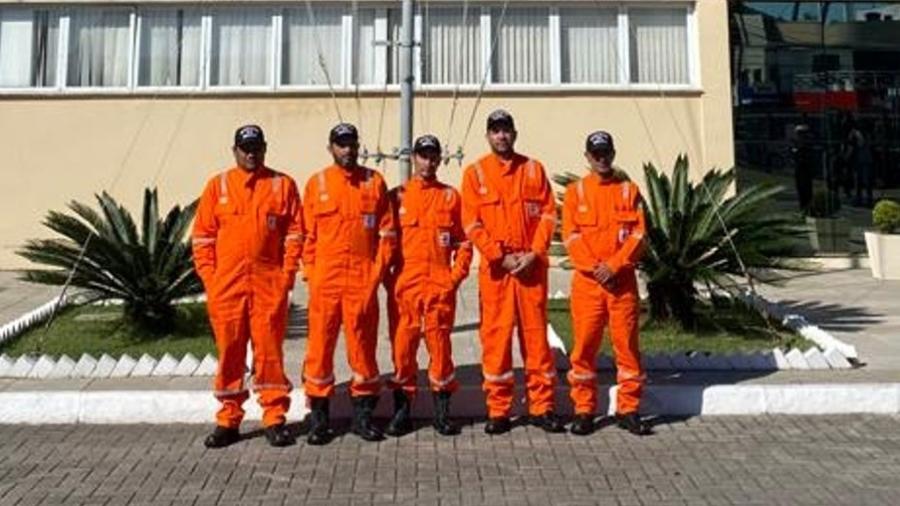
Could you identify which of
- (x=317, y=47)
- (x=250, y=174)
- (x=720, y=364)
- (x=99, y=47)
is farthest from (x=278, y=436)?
(x=99, y=47)

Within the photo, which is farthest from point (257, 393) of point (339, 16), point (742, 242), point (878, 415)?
point (339, 16)

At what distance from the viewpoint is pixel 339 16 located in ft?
50.9

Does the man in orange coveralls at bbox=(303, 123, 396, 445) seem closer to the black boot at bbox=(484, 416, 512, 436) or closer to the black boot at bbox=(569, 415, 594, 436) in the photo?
the black boot at bbox=(484, 416, 512, 436)

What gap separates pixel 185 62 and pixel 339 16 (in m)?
2.50

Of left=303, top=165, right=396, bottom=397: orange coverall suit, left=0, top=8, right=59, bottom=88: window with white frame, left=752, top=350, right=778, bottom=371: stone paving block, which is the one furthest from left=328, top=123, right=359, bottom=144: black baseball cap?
left=0, top=8, right=59, bottom=88: window with white frame

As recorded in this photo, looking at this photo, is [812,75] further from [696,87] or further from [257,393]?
[257,393]

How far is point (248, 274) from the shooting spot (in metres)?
6.12

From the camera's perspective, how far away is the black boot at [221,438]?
6176mm

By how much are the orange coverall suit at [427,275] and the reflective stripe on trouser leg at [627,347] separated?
1.02 meters

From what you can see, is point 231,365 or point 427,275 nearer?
point 231,365

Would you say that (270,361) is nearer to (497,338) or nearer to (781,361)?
(497,338)

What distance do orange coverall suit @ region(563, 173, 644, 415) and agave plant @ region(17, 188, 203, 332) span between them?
13.1 feet

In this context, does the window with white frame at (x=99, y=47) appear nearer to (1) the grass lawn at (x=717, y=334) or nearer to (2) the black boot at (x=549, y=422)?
(1) the grass lawn at (x=717, y=334)

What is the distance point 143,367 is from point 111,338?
1.70m
